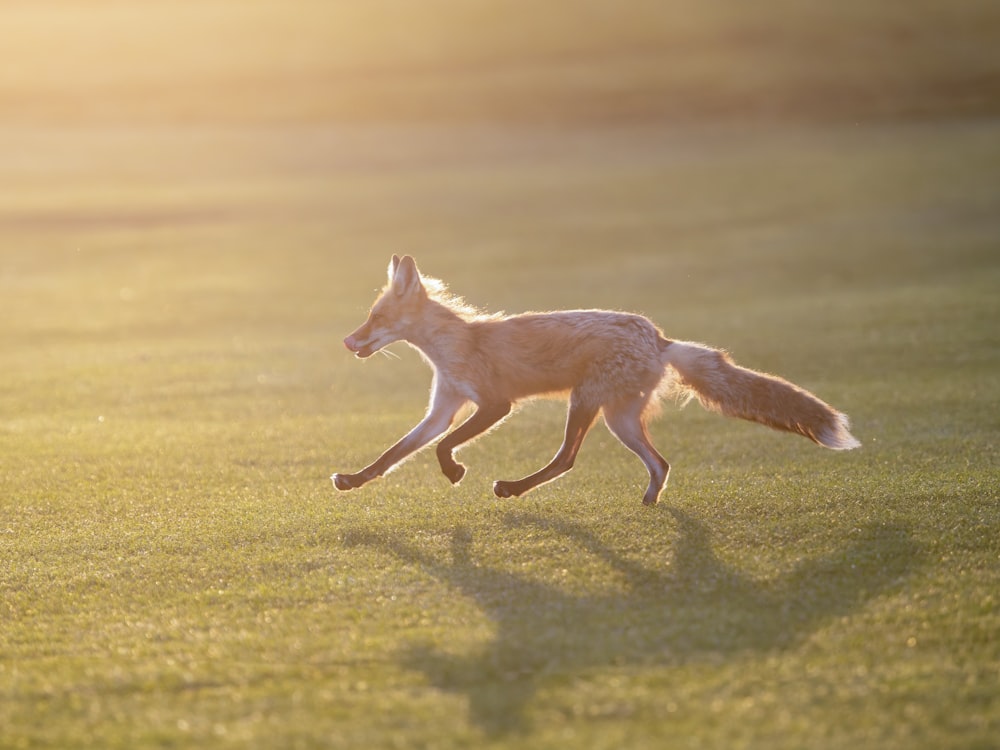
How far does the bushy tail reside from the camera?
26.8 feet

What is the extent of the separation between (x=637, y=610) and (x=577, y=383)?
8.39 ft

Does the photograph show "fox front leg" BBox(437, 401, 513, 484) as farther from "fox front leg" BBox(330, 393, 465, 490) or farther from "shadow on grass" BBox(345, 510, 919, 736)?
"shadow on grass" BBox(345, 510, 919, 736)

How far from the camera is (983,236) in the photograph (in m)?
24.9

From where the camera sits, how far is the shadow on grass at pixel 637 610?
5.62m

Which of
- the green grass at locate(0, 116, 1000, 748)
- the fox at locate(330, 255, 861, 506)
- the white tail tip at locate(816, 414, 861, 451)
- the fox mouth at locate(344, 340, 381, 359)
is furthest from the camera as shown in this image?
the fox mouth at locate(344, 340, 381, 359)

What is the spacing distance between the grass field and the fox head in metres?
1.20

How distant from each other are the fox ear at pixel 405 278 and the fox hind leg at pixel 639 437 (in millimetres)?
1770

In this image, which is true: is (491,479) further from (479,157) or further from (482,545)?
(479,157)

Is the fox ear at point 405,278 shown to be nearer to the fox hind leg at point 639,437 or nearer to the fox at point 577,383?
the fox at point 577,383

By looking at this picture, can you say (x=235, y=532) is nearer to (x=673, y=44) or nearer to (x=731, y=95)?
(x=731, y=95)

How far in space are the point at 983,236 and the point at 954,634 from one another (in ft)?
68.8

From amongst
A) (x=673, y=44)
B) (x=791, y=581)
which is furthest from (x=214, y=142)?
(x=791, y=581)

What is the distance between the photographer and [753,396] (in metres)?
8.31

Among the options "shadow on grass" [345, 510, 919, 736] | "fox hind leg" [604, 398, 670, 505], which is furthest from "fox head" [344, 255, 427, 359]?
"shadow on grass" [345, 510, 919, 736]
